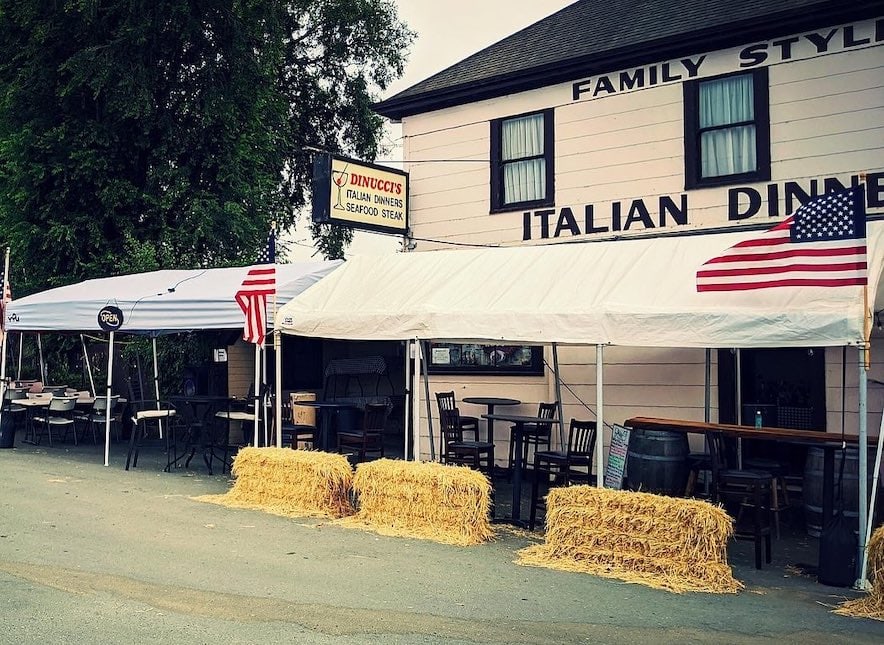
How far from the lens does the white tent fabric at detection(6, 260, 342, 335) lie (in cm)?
Answer: 1192

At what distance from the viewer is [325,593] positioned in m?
6.51

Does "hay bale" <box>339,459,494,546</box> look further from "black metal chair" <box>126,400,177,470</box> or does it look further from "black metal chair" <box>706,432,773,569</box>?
"black metal chair" <box>126,400,177,470</box>

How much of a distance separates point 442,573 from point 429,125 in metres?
8.25

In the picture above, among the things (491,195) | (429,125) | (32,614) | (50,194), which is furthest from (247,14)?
(32,614)

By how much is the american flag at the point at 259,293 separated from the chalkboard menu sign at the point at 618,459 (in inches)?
168

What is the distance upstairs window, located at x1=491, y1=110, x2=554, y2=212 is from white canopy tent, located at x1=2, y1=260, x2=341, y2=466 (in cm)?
266

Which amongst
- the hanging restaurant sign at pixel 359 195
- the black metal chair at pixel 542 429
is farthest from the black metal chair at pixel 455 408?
the hanging restaurant sign at pixel 359 195

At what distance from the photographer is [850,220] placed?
6965mm

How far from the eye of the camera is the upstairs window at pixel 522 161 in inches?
496

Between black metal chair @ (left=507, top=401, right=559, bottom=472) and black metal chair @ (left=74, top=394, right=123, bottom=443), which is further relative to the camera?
black metal chair @ (left=74, top=394, right=123, bottom=443)

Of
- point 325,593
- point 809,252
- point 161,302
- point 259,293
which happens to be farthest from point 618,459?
point 161,302

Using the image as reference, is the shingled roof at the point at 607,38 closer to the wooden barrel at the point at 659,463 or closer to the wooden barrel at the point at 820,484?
the wooden barrel at the point at 820,484

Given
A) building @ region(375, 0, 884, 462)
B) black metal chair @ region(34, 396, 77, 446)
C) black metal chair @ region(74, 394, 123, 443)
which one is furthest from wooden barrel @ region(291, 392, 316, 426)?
black metal chair @ region(34, 396, 77, 446)

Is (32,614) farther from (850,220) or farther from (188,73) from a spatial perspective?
(188,73)
